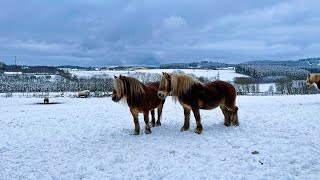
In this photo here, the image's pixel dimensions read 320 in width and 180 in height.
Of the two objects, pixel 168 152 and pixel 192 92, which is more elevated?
pixel 192 92

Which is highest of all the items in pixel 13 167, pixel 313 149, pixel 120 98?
pixel 120 98

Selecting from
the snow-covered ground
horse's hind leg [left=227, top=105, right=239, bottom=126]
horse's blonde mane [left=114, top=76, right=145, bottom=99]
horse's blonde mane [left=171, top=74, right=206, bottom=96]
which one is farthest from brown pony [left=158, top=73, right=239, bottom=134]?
the snow-covered ground

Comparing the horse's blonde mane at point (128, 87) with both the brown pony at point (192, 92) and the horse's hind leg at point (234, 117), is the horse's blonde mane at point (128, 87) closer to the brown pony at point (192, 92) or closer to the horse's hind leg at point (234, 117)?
the brown pony at point (192, 92)

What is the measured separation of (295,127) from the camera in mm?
10680

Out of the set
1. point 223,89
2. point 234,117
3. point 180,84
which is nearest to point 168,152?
point 180,84

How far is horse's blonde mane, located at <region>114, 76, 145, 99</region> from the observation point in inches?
401

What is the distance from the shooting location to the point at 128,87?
1038 centimetres

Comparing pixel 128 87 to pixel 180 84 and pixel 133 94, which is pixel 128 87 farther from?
pixel 180 84

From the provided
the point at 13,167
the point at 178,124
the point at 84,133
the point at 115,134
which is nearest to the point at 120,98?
the point at 115,134

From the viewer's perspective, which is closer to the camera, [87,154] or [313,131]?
[87,154]

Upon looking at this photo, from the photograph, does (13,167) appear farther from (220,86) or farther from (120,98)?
(220,86)

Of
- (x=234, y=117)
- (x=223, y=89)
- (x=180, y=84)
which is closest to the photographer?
(x=180, y=84)

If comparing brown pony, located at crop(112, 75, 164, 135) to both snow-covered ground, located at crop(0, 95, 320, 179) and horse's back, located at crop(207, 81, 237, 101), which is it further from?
horse's back, located at crop(207, 81, 237, 101)

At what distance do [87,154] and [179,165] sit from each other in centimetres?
293
